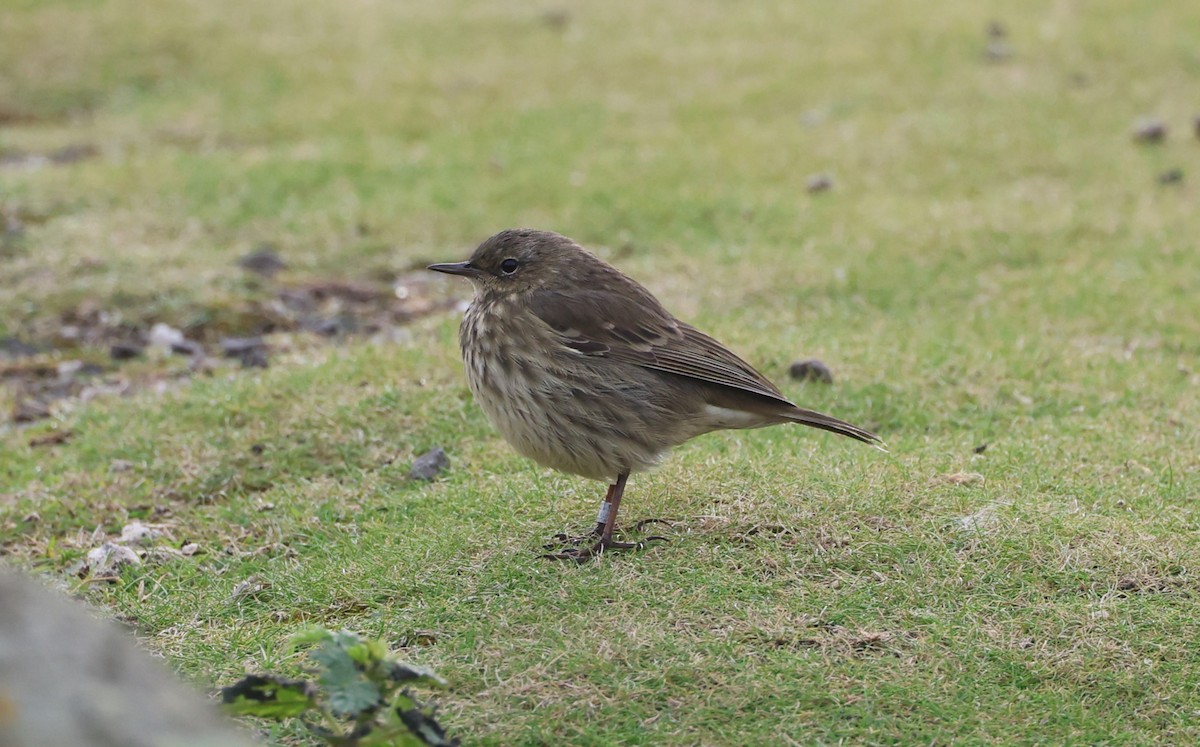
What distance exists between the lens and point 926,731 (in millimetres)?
4270

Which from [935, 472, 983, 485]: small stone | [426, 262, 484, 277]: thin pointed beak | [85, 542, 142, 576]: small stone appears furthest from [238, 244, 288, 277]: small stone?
[935, 472, 983, 485]: small stone

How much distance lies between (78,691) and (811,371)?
19.4 feet

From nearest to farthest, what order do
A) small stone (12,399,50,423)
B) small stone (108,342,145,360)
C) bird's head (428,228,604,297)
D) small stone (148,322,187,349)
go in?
bird's head (428,228,604,297)
small stone (12,399,50,423)
small stone (108,342,145,360)
small stone (148,322,187,349)

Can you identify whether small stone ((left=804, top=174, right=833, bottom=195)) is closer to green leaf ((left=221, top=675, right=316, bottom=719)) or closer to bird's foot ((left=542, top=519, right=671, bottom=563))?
bird's foot ((left=542, top=519, right=671, bottom=563))

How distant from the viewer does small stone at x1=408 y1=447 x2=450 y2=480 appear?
6.69 metres

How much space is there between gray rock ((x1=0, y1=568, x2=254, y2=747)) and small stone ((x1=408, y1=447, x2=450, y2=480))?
163 inches

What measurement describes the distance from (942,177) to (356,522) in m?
7.74

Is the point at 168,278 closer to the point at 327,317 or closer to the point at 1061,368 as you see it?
Answer: the point at 327,317

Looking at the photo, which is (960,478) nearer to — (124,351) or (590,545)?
(590,545)

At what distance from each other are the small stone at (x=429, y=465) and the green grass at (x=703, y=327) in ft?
0.30

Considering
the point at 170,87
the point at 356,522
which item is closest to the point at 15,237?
the point at 170,87

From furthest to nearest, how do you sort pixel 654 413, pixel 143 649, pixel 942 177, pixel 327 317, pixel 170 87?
pixel 170 87
pixel 942 177
pixel 327 317
pixel 654 413
pixel 143 649

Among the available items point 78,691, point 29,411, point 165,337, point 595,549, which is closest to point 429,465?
point 595,549

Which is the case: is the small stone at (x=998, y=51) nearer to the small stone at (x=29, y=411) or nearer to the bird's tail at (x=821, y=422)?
the bird's tail at (x=821, y=422)
